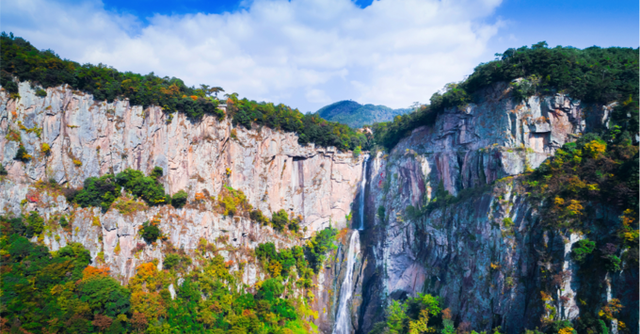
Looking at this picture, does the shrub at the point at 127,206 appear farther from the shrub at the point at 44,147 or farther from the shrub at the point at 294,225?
the shrub at the point at 294,225

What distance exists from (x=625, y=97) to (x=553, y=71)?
4.98 m

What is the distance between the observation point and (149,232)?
28312 millimetres

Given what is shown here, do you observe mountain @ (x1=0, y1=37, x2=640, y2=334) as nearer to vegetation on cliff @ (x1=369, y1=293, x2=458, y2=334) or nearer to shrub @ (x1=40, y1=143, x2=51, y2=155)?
vegetation on cliff @ (x1=369, y1=293, x2=458, y2=334)

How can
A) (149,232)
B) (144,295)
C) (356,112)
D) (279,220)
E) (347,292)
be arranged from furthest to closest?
(356,112) → (279,220) → (347,292) → (149,232) → (144,295)

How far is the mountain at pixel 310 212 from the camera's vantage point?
2078 cm

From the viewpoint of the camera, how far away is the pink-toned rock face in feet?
88.8

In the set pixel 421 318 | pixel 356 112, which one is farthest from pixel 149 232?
pixel 356 112

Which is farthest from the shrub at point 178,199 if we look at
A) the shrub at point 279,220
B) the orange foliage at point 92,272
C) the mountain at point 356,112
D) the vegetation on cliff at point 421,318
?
the mountain at point 356,112

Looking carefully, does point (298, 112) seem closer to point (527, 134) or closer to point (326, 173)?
point (326, 173)

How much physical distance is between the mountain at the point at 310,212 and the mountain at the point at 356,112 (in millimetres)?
46472

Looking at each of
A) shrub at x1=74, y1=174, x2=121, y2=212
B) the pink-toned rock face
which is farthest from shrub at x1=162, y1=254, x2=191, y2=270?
shrub at x1=74, y1=174, x2=121, y2=212

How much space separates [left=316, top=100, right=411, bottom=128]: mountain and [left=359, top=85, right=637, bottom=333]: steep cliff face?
48907 millimetres

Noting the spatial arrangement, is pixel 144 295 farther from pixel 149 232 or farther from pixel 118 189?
pixel 118 189

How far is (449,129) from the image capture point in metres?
32.6
